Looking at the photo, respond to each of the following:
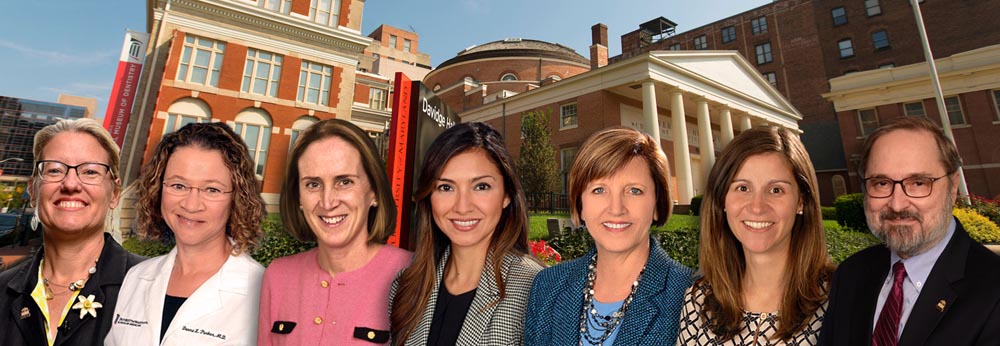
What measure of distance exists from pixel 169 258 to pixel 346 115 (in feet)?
76.7

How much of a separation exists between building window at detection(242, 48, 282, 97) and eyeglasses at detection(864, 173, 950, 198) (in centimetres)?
2514

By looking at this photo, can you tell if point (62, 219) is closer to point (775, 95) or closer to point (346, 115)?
point (346, 115)

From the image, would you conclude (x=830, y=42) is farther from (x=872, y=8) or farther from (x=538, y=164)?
(x=538, y=164)

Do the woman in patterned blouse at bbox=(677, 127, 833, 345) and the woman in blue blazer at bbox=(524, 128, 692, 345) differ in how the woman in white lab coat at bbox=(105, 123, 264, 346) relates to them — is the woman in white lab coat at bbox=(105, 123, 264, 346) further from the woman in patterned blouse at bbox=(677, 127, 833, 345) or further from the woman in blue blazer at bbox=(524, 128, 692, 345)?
the woman in patterned blouse at bbox=(677, 127, 833, 345)

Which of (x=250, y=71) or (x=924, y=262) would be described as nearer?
(x=924, y=262)

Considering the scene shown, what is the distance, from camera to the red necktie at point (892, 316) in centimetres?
191

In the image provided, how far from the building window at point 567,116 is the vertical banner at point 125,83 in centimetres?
2136

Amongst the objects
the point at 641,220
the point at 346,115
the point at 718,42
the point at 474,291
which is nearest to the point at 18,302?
the point at 474,291

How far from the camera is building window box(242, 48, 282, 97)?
71.4 ft

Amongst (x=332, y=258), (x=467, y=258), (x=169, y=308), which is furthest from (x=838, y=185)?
(x=169, y=308)

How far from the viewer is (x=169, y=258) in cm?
273

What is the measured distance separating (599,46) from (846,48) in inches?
973

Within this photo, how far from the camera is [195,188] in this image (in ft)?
8.52

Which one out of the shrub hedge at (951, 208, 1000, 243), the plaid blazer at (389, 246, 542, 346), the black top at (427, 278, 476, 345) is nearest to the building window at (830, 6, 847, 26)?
the shrub hedge at (951, 208, 1000, 243)
